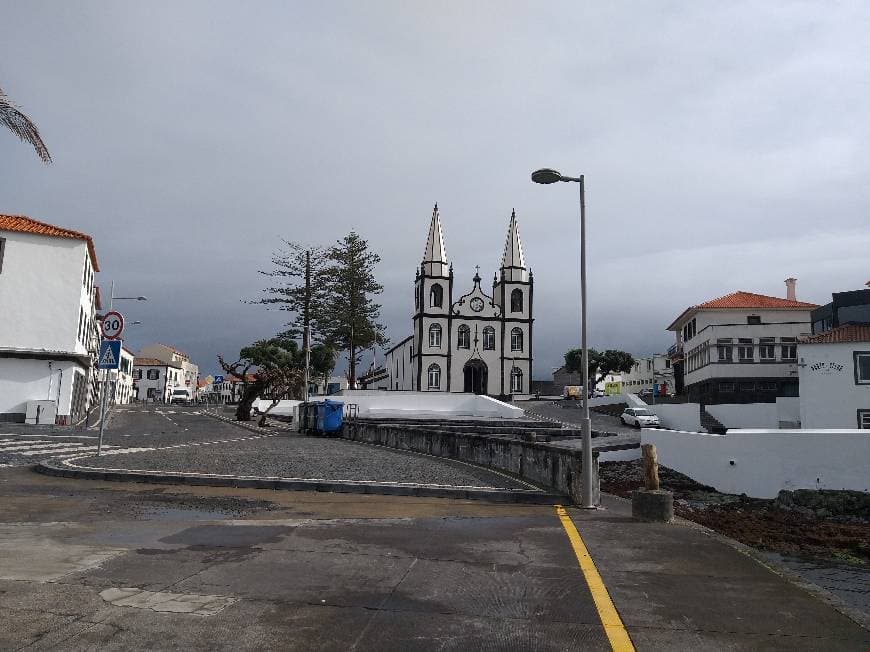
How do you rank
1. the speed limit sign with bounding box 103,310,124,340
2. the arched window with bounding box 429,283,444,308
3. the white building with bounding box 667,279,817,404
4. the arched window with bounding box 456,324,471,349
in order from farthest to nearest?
the arched window with bounding box 429,283,444,308, the arched window with bounding box 456,324,471,349, the white building with bounding box 667,279,817,404, the speed limit sign with bounding box 103,310,124,340

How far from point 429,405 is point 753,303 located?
28702 millimetres

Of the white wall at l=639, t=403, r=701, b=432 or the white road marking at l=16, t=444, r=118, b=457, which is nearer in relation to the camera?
the white road marking at l=16, t=444, r=118, b=457

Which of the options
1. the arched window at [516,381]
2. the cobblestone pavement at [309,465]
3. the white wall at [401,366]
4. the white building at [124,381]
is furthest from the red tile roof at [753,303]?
the white building at [124,381]

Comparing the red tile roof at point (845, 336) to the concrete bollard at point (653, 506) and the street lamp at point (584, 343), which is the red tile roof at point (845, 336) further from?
the concrete bollard at point (653, 506)

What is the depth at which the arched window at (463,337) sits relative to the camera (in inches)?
2665

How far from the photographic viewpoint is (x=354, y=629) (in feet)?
14.8

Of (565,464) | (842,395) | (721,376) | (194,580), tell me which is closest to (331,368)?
(721,376)

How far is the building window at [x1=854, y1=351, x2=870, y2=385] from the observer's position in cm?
3400

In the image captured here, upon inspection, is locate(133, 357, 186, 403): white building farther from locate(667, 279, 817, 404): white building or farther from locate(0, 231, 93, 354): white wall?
locate(667, 279, 817, 404): white building

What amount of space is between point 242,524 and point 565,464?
245 inches

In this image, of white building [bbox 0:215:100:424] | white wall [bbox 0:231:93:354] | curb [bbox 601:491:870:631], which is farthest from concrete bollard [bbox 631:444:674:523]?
white wall [bbox 0:231:93:354]

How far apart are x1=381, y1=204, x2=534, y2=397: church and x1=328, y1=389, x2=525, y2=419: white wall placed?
17.9 metres

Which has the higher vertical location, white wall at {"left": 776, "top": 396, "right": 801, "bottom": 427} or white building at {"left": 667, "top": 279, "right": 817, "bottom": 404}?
white building at {"left": 667, "top": 279, "right": 817, "bottom": 404}

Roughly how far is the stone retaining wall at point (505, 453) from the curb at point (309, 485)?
0.70 m
